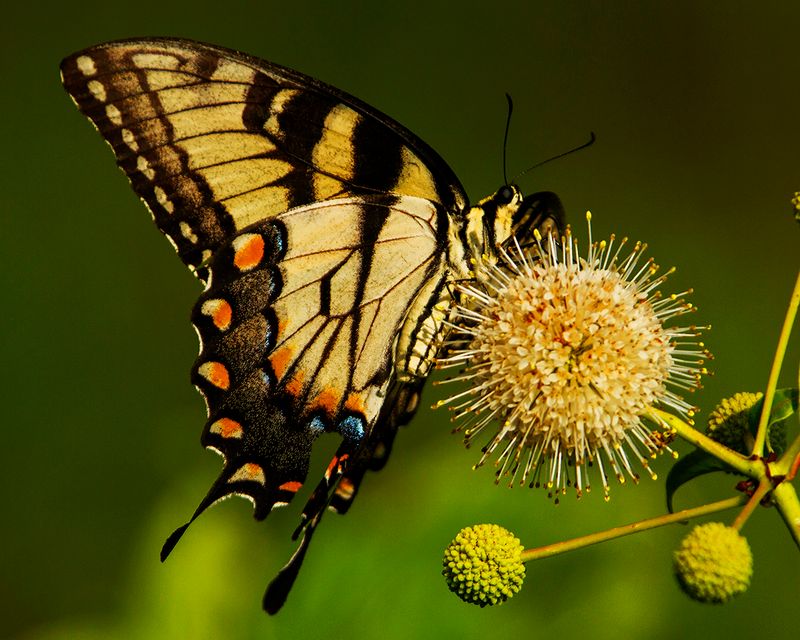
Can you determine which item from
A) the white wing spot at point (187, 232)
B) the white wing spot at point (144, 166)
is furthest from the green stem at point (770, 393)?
the white wing spot at point (144, 166)

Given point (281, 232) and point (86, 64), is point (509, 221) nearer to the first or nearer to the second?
point (281, 232)

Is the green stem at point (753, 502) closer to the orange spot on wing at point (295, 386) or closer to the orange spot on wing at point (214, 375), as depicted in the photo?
the orange spot on wing at point (295, 386)

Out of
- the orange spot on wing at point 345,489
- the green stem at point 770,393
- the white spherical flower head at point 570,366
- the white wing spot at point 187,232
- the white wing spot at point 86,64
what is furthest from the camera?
the orange spot on wing at point 345,489

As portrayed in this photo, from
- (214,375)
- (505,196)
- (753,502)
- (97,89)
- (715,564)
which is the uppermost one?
(505,196)

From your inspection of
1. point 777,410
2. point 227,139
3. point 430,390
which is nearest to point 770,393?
point 777,410

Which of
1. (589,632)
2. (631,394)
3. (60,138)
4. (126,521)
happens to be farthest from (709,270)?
(60,138)
